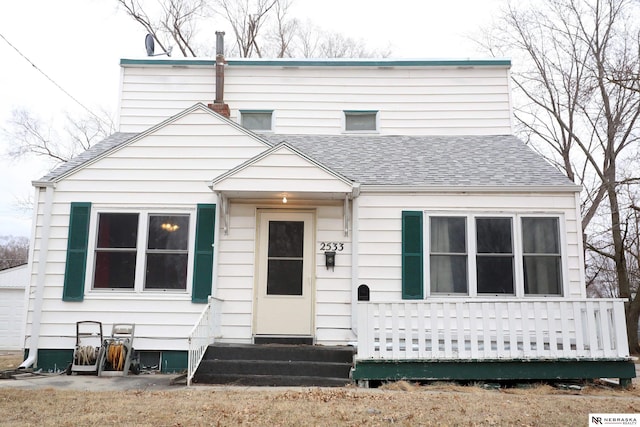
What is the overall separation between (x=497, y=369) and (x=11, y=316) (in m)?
21.2

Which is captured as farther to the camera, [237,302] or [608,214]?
[608,214]

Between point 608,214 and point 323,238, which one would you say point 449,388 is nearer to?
point 323,238

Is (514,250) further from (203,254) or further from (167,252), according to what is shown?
(167,252)

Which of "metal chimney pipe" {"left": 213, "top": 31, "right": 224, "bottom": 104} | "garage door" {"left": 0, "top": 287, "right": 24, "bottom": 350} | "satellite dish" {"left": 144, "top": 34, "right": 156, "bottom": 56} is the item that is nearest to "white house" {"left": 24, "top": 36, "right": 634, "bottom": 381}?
"metal chimney pipe" {"left": 213, "top": 31, "right": 224, "bottom": 104}

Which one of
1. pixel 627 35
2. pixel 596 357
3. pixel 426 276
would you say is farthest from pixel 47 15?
pixel 627 35

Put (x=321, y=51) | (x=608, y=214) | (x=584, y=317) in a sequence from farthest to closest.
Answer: (x=321, y=51) → (x=608, y=214) → (x=584, y=317)

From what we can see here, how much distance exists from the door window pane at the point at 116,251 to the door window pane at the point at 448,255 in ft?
15.8

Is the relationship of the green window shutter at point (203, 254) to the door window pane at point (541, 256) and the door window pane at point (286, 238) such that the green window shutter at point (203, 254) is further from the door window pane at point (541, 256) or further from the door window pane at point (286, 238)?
the door window pane at point (541, 256)

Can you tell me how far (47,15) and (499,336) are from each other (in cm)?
1382

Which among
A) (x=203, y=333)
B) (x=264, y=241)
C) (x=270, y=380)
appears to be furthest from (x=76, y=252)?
(x=270, y=380)

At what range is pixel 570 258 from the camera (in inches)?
333

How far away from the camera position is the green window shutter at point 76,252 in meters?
8.36

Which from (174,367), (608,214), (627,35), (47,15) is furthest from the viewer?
(608,214)

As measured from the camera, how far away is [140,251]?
853cm
